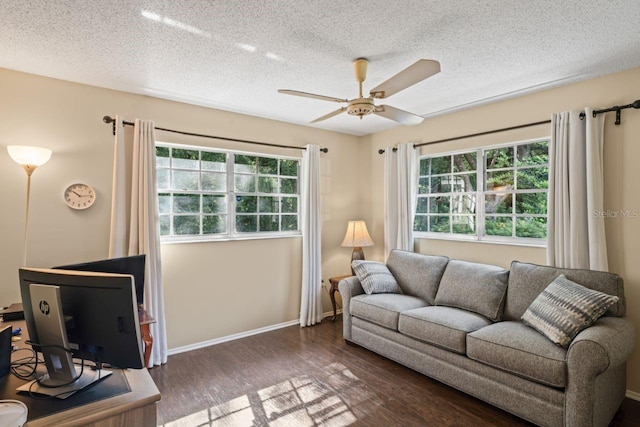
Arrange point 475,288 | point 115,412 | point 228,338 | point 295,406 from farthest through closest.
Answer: point 228,338 < point 475,288 < point 295,406 < point 115,412

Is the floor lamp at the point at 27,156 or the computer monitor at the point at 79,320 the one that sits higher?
the floor lamp at the point at 27,156

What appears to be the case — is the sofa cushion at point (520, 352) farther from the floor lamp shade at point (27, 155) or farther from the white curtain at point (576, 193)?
the floor lamp shade at point (27, 155)

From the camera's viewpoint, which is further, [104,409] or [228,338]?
[228,338]

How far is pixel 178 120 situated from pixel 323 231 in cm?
229

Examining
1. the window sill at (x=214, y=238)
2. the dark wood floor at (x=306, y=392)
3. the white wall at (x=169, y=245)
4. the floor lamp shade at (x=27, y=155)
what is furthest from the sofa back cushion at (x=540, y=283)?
the floor lamp shade at (x=27, y=155)

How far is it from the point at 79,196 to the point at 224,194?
1.37m

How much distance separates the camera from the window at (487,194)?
10.9 ft

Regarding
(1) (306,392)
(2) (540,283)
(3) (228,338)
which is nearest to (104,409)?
(1) (306,392)

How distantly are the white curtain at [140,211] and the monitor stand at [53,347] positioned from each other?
1.79 meters

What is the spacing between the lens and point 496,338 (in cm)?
245

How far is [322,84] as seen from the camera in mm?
3037

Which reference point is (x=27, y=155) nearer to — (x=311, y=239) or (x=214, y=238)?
(x=214, y=238)

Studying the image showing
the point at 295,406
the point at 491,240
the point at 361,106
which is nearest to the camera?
the point at 361,106

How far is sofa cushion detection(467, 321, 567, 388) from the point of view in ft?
6.93
